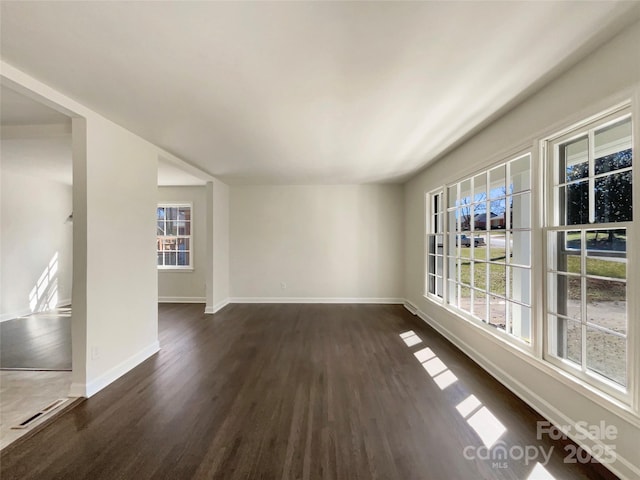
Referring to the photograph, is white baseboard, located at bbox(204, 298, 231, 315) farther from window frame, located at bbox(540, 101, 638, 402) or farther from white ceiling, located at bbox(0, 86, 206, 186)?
window frame, located at bbox(540, 101, 638, 402)

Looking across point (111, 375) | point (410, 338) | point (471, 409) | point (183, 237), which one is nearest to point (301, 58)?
point (471, 409)

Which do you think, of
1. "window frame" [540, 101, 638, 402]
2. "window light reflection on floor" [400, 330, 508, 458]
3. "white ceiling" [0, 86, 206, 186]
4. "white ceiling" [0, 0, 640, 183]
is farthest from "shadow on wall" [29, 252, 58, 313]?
"window frame" [540, 101, 638, 402]

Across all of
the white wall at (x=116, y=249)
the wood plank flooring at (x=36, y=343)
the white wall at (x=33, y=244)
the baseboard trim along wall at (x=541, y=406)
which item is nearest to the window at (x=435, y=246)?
the baseboard trim along wall at (x=541, y=406)

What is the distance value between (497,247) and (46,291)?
831 cm

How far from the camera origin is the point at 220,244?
5.43 m

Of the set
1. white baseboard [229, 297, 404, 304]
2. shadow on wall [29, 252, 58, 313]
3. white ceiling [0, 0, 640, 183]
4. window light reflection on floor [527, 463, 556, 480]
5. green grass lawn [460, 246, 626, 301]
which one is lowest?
window light reflection on floor [527, 463, 556, 480]

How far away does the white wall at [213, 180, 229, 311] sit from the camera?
5.17 metres

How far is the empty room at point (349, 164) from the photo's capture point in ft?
4.80

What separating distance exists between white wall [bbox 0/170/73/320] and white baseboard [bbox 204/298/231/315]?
3.48m

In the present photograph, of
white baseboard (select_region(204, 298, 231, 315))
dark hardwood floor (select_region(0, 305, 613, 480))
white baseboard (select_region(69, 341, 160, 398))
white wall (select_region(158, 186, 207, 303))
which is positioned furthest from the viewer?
white wall (select_region(158, 186, 207, 303))

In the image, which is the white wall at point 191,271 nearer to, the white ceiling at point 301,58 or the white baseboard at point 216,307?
the white baseboard at point 216,307

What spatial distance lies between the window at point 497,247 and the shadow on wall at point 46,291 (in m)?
7.98

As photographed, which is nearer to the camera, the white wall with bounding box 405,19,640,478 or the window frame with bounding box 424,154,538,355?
the white wall with bounding box 405,19,640,478

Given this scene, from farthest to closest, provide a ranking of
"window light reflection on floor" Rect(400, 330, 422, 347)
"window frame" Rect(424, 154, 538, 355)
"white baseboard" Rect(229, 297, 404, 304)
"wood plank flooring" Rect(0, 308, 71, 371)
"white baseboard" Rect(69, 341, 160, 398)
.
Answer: "white baseboard" Rect(229, 297, 404, 304)
"window light reflection on floor" Rect(400, 330, 422, 347)
"wood plank flooring" Rect(0, 308, 71, 371)
"white baseboard" Rect(69, 341, 160, 398)
"window frame" Rect(424, 154, 538, 355)
